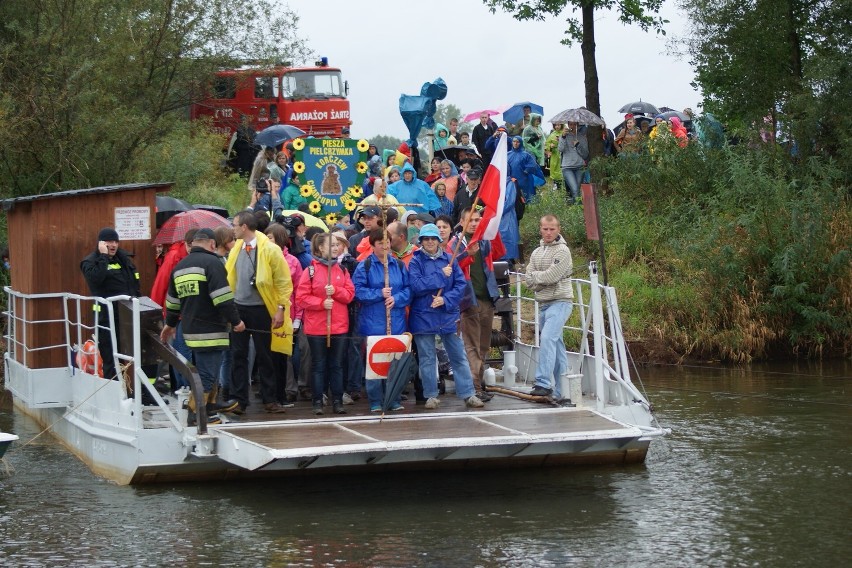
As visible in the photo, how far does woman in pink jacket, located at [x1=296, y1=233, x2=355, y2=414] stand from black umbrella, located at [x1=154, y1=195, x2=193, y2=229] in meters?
4.14

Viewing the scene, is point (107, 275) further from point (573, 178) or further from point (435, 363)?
point (573, 178)

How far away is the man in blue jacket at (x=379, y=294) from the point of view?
12.1m

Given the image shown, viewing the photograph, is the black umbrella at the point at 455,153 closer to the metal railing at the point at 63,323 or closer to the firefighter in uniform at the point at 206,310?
the metal railing at the point at 63,323

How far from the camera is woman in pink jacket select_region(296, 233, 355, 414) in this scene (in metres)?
12.1

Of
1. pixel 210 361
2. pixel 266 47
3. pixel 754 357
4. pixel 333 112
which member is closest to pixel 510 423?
pixel 210 361

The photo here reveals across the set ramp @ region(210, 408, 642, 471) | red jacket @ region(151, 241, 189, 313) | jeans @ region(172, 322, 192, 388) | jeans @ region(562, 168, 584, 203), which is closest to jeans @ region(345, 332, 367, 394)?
ramp @ region(210, 408, 642, 471)

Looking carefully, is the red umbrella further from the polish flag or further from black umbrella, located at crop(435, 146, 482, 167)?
black umbrella, located at crop(435, 146, 482, 167)

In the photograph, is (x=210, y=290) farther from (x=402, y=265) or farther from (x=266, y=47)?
(x=266, y=47)

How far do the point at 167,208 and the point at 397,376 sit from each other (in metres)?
5.42

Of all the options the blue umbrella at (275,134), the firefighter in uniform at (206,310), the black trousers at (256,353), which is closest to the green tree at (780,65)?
the blue umbrella at (275,134)

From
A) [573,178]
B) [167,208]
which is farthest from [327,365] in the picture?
[573,178]

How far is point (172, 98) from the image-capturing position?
85.9 ft

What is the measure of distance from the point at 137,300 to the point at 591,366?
15.3 ft

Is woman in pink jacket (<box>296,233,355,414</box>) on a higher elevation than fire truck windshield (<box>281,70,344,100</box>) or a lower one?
lower
